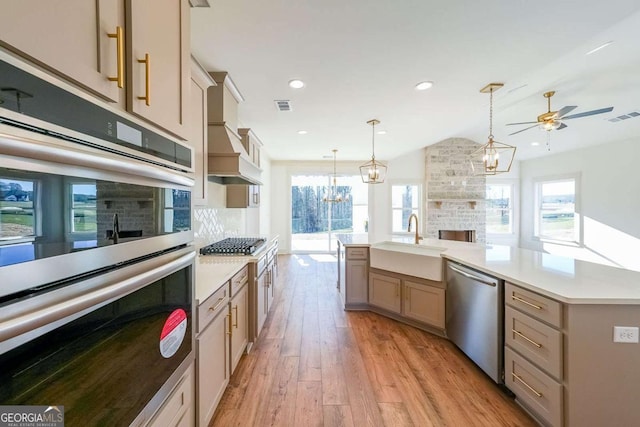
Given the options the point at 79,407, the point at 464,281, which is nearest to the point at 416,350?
the point at 464,281

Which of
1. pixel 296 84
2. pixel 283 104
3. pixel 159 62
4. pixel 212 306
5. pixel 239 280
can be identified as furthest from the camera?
pixel 283 104

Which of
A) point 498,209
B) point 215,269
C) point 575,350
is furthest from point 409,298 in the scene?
point 498,209

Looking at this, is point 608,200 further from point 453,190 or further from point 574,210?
point 453,190

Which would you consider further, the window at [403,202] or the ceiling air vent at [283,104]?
the window at [403,202]

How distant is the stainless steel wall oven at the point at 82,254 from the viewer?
50 cm

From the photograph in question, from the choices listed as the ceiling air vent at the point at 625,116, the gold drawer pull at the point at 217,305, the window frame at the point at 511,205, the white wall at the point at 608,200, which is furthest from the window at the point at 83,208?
the window frame at the point at 511,205

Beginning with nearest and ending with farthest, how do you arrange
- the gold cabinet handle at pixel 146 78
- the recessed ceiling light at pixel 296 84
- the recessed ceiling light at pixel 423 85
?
the gold cabinet handle at pixel 146 78 < the recessed ceiling light at pixel 296 84 < the recessed ceiling light at pixel 423 85

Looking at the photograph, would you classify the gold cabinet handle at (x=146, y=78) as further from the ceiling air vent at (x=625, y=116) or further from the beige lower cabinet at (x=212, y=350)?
the ceiling air vent at (x=625, y=116)

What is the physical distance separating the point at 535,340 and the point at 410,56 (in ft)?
7.79

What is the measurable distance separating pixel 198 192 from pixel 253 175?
1.02 meters

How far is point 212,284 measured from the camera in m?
1.69

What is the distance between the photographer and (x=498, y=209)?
26.9ft

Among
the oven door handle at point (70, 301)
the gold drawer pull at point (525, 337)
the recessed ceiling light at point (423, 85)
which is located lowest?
the gold drawer pull at point (525, 337)

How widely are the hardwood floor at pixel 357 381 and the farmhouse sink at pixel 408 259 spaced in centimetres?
66
